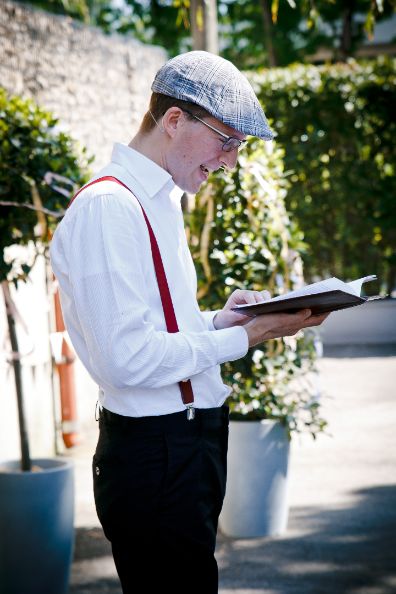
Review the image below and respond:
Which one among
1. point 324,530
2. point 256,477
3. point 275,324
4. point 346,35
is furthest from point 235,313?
point 346,35

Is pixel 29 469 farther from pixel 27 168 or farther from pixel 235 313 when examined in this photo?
pixel 235 313

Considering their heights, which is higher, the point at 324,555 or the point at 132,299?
the point at 132,299

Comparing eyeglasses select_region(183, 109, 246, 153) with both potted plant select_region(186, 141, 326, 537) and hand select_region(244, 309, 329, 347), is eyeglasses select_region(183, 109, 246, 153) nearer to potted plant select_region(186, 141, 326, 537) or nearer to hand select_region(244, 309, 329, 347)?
hand select_region(244, 309, 329, 347)

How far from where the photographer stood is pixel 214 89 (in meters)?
1.99

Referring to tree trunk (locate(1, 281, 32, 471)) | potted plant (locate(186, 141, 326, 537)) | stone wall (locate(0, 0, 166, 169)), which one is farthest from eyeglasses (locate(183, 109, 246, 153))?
stone wall (locate(0, 0, 166, 169))

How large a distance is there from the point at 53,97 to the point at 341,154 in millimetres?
5697

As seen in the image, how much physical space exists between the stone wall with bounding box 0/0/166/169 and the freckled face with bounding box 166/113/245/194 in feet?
13.3

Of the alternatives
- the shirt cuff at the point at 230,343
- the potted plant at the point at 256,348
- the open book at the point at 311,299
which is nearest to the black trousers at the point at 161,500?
the shirt cuff at the point at 230,343

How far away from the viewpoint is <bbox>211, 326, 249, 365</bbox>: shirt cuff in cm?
198

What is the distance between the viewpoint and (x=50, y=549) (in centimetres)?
368

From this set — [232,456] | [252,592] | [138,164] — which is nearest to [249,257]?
[232,456]

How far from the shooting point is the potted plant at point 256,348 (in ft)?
14.5

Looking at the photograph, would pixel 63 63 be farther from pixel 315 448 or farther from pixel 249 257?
pixel 315 448

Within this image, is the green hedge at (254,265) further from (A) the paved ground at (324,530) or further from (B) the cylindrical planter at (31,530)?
(B) the cylindrical planter at (31,530)
